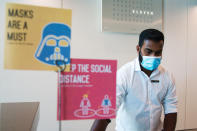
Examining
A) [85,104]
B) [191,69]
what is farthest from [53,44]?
[191,69]

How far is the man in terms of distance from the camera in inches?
28.8

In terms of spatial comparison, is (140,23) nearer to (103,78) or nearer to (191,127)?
(103,78)

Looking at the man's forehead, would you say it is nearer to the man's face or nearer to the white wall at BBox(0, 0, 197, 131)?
the man's face

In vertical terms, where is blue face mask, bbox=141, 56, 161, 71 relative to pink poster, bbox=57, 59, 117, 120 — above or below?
above

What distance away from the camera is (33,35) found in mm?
310

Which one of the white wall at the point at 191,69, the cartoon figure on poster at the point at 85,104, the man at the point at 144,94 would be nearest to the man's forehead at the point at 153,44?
the man at the point at 144,94

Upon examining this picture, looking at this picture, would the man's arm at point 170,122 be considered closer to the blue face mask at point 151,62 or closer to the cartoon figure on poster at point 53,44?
the blue face mask at point 151,62

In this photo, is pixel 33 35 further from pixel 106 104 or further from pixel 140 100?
pixel 140 100

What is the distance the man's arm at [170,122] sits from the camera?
2.53 feet

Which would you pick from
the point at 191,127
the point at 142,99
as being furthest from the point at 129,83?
the point at 191,127

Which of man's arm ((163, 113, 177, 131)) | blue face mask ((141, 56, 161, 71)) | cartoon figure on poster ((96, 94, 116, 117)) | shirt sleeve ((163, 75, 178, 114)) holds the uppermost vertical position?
blue face mask ((141, 56, 161, 71))

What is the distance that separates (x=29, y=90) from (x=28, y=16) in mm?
1153

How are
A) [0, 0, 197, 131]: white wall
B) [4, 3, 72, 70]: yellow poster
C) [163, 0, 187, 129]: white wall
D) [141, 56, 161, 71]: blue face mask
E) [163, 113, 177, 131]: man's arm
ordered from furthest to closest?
[163, 0, 187, 129]: white wall
[0, 0, 197, 131]: white wall
[163, 113, 177, 131]: man's arm
[141, 56, 161, 71]: blue face mask
[4, 3, 72, 70]: yellow poster

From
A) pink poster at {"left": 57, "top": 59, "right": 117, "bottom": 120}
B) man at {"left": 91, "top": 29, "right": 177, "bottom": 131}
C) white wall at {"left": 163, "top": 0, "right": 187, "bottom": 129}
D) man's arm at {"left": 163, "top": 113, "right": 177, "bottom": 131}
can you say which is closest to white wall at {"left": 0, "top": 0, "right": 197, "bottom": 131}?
white wall at {"left": 163, "top": 0, "right": 187, "bottom": 129}
